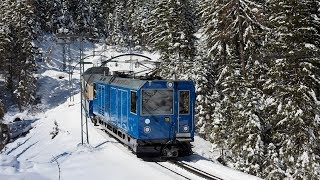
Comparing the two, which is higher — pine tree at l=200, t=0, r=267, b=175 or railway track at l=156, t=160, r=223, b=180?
pine tree at l=200, t=0, r=267, b=175

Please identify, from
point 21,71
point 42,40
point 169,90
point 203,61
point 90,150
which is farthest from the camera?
point 42,40

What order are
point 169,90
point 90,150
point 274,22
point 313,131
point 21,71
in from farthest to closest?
point 21,71
point 274,22
point 313,131
point 90,150
point 169,90

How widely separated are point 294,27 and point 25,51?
199 ft

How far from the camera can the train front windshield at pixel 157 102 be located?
1745cm

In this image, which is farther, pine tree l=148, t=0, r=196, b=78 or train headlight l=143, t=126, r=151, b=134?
pine tree l=148, t=0, r=196, b=78

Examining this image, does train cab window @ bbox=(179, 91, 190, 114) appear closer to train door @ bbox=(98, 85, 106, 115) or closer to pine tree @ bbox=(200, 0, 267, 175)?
train door @ bbox=(98, 85, 106, 115)

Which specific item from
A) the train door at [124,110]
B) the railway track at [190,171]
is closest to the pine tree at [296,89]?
the train door at [124,110]

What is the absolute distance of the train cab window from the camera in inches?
704

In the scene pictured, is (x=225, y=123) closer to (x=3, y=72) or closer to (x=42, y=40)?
(x=3, y=72)

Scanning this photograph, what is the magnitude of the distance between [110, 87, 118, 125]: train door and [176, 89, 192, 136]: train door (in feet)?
13.6

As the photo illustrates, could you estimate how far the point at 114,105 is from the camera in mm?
21328

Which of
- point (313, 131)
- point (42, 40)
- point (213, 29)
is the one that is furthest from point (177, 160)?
point (42, 40)

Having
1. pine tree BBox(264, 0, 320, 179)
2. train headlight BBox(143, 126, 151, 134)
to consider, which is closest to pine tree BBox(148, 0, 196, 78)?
pine tree BBox(264, 0, 320, 179)

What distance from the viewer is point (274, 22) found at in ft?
89.5
